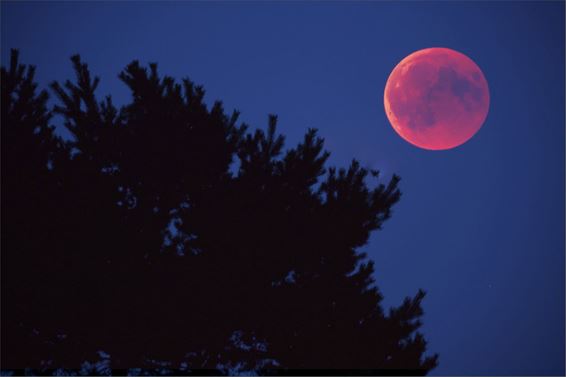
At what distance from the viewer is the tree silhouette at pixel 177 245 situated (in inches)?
187

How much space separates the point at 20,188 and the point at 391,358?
6309 millimetres

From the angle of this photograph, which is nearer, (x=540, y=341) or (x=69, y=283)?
(x=69, y=283)

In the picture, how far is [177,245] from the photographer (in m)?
5.69

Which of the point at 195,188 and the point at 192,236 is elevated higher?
the point at 195,188

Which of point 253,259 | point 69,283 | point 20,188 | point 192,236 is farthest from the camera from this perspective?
point 192,236

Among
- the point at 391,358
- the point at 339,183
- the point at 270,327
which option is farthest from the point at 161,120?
the point at 391,358

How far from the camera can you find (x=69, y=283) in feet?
15.4

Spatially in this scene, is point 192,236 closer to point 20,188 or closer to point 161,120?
point 161,120

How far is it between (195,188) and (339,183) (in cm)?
261

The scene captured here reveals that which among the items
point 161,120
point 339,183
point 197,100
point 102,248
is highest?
point 197,100

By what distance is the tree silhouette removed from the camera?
475cm

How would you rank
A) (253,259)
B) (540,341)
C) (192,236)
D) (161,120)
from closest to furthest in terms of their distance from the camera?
(253,259), (192,236), (161,120), (540,341)

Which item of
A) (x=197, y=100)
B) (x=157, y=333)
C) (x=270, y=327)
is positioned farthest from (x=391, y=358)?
(x=197, y=100)

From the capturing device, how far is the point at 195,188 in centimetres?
599
